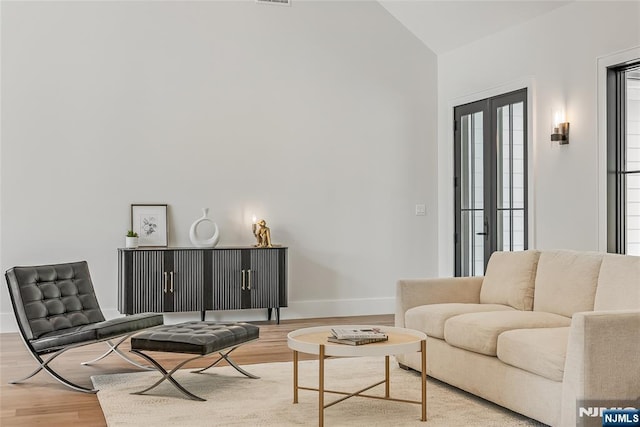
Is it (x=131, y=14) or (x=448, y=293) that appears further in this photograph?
(x=131, y=14)

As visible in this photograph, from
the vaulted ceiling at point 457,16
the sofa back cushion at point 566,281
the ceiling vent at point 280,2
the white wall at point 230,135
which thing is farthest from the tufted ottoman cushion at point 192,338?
the ceiling vent at point 280,2

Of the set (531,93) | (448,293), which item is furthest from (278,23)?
(448,293)

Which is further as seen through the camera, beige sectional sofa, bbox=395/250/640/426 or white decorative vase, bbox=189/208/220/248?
white decorative vase, bbox=189/208/220/248

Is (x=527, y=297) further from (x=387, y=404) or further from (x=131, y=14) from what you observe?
(x=131, y=14)

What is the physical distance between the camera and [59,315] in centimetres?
512

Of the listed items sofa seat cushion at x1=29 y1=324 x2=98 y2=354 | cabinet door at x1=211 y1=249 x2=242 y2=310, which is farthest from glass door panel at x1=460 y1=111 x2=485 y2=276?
sofa seat cushion at x1=29 y1=324 x2=98 y2=354

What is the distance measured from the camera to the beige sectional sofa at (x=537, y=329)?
3.53 m

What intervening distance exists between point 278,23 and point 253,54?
44cm

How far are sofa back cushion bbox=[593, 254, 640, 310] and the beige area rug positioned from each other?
0.81 metres

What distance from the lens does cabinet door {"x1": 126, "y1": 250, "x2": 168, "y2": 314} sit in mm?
6977

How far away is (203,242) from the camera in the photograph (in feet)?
24.3

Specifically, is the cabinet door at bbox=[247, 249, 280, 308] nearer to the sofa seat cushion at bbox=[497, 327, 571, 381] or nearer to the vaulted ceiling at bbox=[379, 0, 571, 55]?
the vaulted ceiling at bbox=[379, 0, 571, 55]

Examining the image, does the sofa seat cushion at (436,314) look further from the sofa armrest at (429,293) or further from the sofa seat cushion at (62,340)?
the sofa seat cushion at (62,340)

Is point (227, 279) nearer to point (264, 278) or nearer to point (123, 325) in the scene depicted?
point (264, 278)
